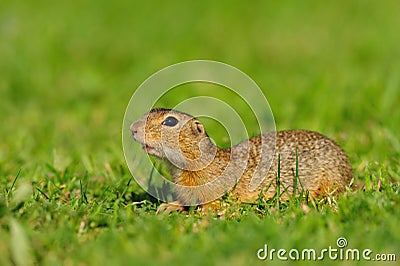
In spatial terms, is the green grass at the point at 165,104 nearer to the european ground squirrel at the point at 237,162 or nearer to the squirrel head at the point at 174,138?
the european ground squirrel at the point at 237,162

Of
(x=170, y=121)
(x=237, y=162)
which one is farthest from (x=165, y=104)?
(x=170, y=121)

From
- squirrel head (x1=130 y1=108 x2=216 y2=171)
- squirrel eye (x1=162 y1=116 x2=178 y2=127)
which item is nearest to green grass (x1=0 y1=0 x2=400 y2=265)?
squirrel head (x1=130 y1=108 x2=216 y2=171)

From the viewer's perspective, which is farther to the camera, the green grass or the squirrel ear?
the squirrel ear

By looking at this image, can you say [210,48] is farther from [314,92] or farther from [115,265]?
[115,265]

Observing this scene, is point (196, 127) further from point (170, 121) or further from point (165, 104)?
point (165, 104)

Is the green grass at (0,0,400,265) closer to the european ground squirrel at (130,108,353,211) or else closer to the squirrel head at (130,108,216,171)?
the european ground squirrel at (130,108,353,211)

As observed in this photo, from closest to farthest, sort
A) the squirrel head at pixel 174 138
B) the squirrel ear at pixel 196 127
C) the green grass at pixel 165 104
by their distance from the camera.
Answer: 1. the green grass at pixel 165 104
2. the squirrel head at pixel 174 138
3. the squirrel ear at pixel 196 127

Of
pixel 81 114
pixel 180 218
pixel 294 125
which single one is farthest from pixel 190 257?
pixel 81 114

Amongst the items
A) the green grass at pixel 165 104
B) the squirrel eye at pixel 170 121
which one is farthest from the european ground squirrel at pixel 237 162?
the green grass at pixel 165 104
